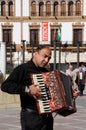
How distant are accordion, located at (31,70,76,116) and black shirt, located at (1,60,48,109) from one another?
182 mm

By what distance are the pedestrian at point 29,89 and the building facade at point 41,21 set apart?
178ft

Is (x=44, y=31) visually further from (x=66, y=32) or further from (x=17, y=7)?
(x=17, y=7)

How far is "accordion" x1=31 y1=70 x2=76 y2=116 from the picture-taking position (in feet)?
19.7

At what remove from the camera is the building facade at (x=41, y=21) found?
6112 cm

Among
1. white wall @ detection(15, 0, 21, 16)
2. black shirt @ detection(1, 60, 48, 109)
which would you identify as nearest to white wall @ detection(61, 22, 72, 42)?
white wall @ detection(15, 0, 21, 16)

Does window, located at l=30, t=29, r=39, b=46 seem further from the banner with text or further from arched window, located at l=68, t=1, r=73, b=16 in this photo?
arched window, located at l=68, t=1, r=73, b=16

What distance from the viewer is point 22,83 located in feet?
20.7

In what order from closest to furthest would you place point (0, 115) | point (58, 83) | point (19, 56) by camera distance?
point (58, 83)
point (0, 115)
point (19, 56)

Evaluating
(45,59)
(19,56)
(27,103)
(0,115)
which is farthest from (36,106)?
(19,56)

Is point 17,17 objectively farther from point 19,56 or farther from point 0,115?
point 0,115

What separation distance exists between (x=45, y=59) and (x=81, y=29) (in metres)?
55.4

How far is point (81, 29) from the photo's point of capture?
2414 inches

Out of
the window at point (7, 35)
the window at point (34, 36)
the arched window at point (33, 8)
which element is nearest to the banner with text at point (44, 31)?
the window at point (34, 36)

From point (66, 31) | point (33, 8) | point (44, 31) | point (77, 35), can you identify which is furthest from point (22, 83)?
point (33, 8)
